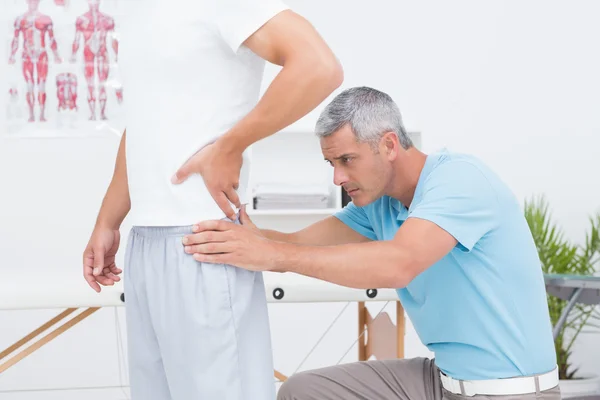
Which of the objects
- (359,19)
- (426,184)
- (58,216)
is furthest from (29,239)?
(426,184)

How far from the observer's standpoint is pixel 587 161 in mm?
3570

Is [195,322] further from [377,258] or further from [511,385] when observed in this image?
[511,385]

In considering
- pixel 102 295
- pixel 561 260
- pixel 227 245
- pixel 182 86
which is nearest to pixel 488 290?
pixel 227 245

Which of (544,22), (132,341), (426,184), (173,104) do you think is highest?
(544,22)

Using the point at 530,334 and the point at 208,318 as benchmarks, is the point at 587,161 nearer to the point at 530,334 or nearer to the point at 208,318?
the point at 530,334

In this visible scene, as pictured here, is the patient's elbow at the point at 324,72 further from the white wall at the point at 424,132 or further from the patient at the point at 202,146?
the white wall at the point at 424,132

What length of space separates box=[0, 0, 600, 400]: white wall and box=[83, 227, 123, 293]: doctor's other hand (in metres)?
2.10

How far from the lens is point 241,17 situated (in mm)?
1005

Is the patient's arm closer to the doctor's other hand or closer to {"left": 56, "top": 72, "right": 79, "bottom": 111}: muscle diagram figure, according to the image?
the doctor's other hand

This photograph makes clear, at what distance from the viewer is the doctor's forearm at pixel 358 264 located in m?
1.26

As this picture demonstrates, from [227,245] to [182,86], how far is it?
229mm

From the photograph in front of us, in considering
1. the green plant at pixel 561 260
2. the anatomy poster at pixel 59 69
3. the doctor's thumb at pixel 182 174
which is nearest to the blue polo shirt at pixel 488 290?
the doctor's thumb at pixel 182 174

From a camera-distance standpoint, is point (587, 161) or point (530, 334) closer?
point (530, 334)

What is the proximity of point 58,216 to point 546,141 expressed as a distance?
2288 millimetres
